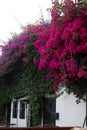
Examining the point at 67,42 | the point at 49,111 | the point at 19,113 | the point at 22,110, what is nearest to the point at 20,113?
the point at 19,113

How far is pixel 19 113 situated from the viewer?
15.5 metres

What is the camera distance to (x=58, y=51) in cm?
993

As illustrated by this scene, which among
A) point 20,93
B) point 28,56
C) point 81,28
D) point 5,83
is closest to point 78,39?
point 81,28

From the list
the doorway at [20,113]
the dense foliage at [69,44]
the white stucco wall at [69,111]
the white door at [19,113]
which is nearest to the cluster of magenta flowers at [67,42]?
the dense foliage at [69,44]

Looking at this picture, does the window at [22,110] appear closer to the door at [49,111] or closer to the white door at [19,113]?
the white door at [19,113]


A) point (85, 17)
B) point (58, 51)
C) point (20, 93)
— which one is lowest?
point (20, 93)

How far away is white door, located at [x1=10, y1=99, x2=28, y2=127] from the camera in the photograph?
14773 millimetres

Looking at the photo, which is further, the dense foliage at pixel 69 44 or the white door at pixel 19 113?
the white door at pixel 19 113

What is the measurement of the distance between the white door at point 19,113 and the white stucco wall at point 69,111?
2740mm

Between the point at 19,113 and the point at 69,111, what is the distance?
14.9ft

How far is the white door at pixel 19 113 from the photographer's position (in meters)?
14.8

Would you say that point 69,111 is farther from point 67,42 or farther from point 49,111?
point 67,42

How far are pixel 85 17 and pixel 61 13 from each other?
685 millimetres

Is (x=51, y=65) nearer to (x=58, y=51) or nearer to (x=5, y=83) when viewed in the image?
(x=58, y=51)
